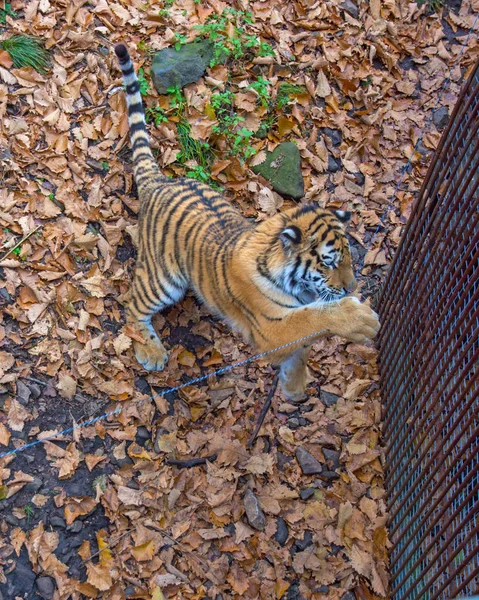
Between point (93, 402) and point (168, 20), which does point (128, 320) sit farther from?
point (168, 20)

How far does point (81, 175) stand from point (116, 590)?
3.30m

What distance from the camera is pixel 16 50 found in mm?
5398

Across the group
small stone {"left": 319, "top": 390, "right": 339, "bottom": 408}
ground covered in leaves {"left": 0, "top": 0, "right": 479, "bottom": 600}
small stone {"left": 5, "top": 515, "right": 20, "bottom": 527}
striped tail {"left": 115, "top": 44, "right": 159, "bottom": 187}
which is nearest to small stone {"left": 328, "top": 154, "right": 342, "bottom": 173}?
ground covered in leaves {"left": 0, "top": 0, "right": 479, "bottom": 600}

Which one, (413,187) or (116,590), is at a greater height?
(413,187)

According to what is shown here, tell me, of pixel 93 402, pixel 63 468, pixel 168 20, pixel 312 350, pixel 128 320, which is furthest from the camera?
pixel 168 20

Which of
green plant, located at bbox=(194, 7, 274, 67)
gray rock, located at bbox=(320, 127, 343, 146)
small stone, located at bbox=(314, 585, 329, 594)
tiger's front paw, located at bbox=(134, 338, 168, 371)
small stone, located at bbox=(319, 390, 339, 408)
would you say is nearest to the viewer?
small stone, located at bbox=(314, 585, 329, 594)

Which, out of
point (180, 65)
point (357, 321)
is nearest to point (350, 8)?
point (180, 65)

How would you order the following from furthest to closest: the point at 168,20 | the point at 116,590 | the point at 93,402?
1. the point at 168,20
2. the point at 93,402
3. the point at 116,590

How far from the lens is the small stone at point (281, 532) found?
4277 mm

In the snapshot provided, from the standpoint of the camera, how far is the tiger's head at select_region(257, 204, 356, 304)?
3.70 meters

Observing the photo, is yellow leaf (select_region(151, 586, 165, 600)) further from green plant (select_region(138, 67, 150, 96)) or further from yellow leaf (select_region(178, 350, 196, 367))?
green plant (select_region(138, 67, 150, 96))

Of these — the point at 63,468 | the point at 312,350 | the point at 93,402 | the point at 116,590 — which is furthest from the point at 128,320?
the point at 116,590

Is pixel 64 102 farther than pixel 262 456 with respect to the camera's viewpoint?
Yes

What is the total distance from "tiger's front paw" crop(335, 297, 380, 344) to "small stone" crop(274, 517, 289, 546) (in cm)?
165
